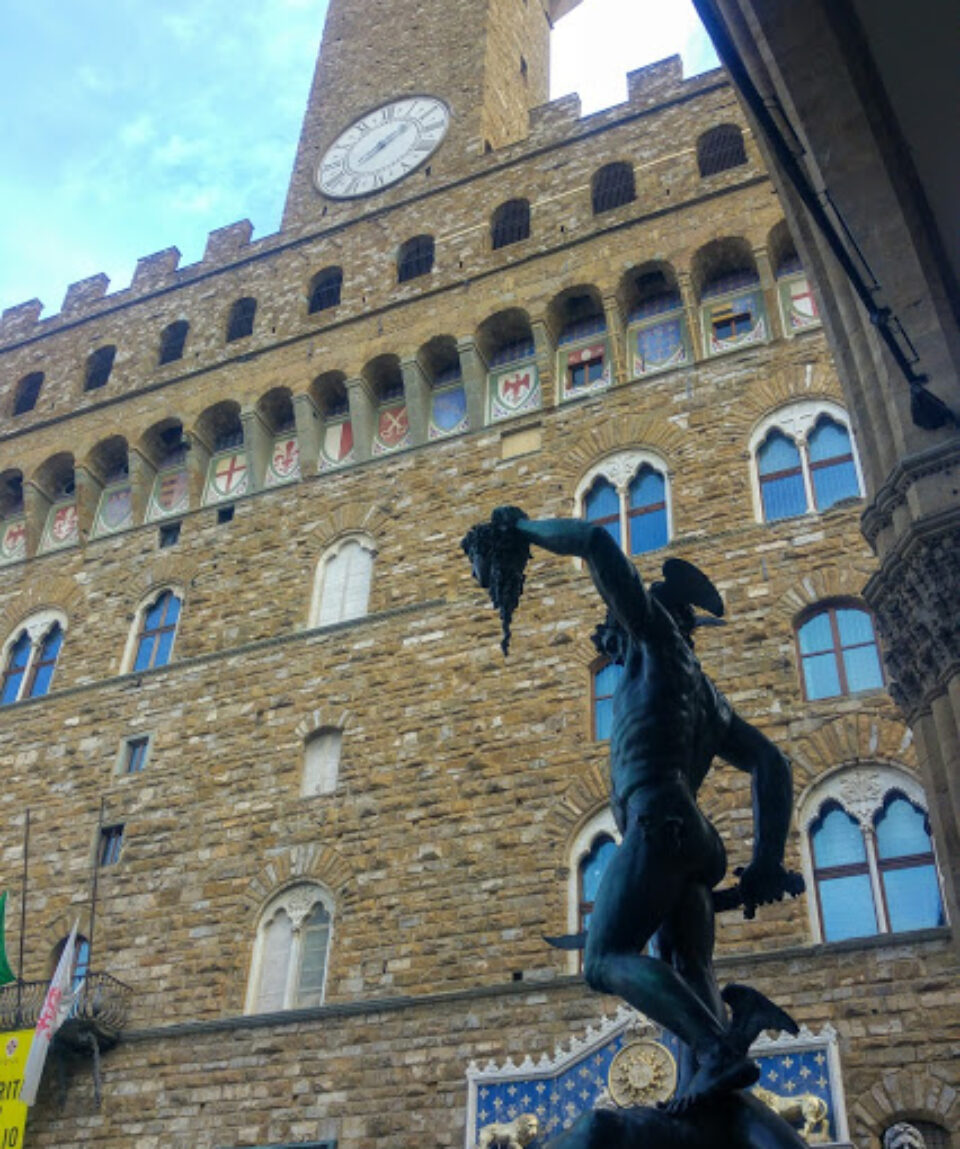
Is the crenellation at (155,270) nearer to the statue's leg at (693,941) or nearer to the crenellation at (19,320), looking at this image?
the crenellation at (19,320)

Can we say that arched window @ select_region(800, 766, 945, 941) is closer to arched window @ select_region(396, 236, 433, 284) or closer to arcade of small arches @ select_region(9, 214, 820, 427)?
arcade of small arches @ select_region(9, 214, 820, 427)

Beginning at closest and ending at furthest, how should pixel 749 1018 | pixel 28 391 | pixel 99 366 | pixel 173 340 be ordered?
pixel 749 1018 → pixel 173 340 → pixel 99 366 → pixel 28 391

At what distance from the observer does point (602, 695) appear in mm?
12984

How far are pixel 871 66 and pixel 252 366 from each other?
12.0m

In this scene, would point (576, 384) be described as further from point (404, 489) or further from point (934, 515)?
point (934, 515)

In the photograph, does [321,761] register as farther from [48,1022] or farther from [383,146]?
[383,146]

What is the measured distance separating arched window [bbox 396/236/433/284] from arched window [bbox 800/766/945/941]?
33.4 feet

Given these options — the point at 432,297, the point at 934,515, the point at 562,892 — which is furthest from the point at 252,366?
the point at 934,515

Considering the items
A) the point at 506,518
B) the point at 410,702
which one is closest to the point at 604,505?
the point at 410,702

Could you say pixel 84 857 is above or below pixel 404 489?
below

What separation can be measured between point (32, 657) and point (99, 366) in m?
5.43

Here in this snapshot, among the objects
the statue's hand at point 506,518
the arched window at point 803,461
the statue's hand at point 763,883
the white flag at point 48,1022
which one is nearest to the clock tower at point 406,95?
the arched window at point 803,461

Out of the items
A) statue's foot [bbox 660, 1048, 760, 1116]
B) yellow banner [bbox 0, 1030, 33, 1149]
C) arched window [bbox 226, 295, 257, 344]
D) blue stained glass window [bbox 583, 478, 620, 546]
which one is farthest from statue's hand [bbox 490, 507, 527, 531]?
arched window [bbox 226, 295, 257, 344]

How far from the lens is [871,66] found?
7.60 meters
